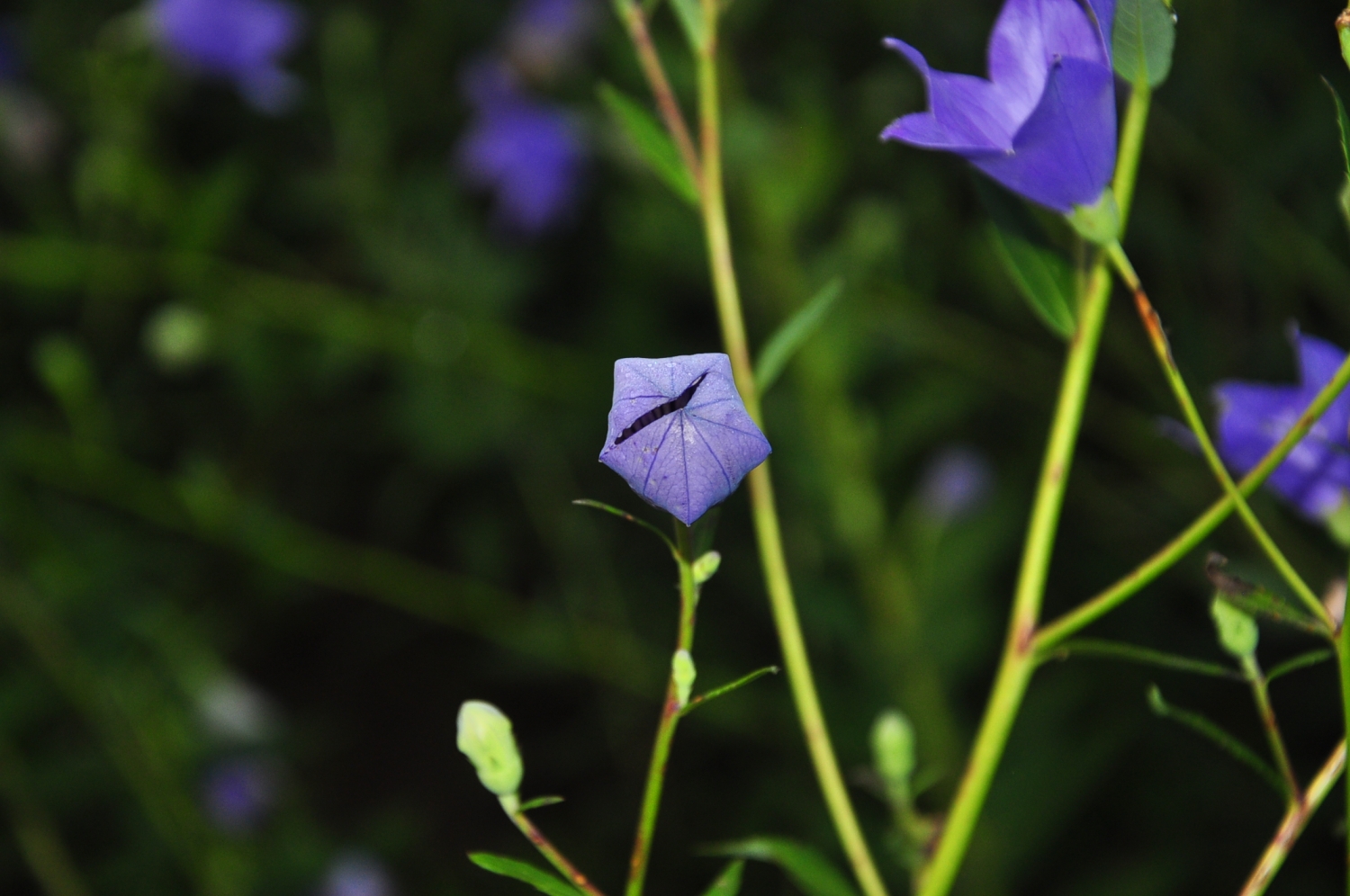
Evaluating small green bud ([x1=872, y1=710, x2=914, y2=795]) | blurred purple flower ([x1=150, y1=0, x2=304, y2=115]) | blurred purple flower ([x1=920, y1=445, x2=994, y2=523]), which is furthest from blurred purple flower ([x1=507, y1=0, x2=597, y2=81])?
small green bud ([x1=872, y1=710, x2=914, y2=795])

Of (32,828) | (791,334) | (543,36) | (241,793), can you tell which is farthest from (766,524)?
(543,36)

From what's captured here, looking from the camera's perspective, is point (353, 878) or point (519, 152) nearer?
point (353, 878)

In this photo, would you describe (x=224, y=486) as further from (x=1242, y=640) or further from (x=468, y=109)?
(x=1242, y=640)

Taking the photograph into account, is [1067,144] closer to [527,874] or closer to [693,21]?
[693,21]

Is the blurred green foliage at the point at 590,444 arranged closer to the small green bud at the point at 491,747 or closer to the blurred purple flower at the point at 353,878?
the blurred purple flower at the point at 353,878

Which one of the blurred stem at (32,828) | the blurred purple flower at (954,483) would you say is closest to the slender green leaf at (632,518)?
the blurred purple flower at (954,483)

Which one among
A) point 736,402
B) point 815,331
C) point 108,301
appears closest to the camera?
point 736,402

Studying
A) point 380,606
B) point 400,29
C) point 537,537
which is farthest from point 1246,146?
point 380,606
